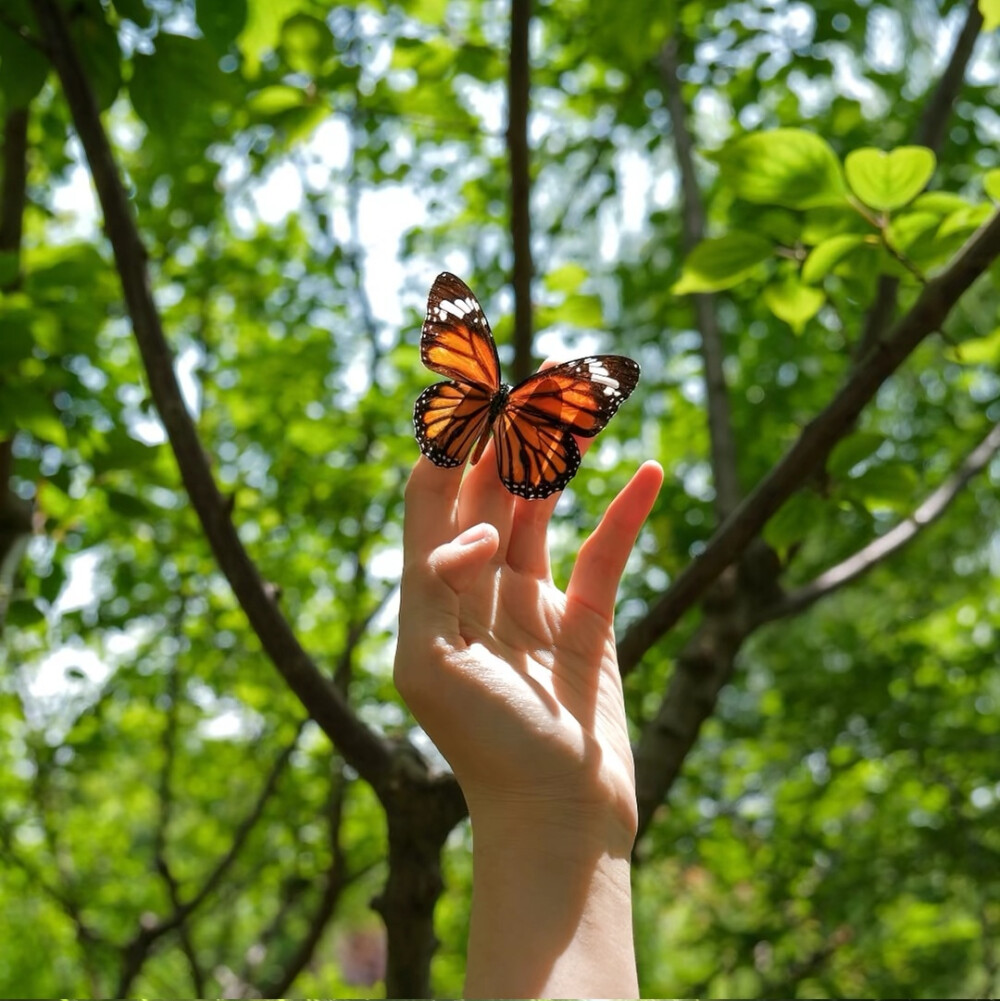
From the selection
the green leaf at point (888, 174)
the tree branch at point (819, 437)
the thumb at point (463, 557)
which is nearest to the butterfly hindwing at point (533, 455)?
the thumb at point (463, 557)

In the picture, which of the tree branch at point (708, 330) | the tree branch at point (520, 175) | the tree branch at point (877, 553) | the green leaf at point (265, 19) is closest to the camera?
the green leaf at point (265, 19)

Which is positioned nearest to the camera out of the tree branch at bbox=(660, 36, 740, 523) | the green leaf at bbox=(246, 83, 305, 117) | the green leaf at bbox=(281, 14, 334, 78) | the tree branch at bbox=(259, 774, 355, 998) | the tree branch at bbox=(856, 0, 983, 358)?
the green leaf at bbox=(281, 14, 334, 78)

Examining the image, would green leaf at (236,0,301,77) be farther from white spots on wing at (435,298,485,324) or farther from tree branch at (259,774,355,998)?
tree branch at (259,774,355,998)

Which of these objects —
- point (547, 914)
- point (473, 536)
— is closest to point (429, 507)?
point (473, 536)

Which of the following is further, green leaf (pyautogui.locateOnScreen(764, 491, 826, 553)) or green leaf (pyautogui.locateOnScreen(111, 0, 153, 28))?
green leaf (pyautogui.locateOnScreen(764, 491, 826, 553))

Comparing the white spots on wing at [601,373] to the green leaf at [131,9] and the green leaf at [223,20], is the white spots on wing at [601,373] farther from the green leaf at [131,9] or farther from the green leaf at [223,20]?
the green leaf at [131,9]

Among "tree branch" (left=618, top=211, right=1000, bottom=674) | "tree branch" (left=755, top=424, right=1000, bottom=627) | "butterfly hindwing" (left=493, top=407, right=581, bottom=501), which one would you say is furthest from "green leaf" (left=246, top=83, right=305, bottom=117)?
"tree branch" (left=755, top=424, right=1000, bottom=627)

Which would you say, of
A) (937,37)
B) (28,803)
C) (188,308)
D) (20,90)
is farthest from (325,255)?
(28,803)
